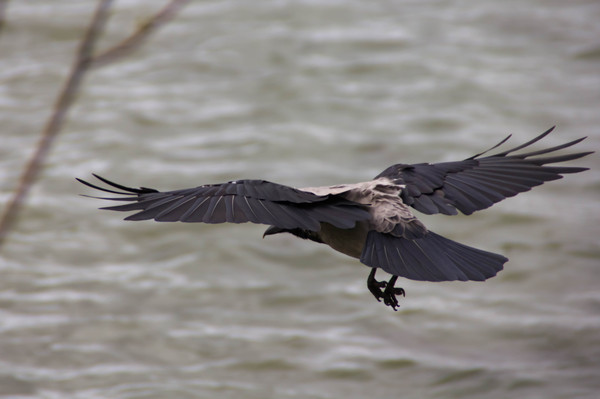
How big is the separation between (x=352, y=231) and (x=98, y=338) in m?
6.36

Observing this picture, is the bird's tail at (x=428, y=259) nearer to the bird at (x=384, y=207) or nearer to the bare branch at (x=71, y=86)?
the bird at (x=384, y=207)

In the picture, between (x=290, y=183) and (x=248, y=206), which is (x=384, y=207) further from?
(x=290, y=183)

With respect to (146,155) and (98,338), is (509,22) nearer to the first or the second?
(146,155)

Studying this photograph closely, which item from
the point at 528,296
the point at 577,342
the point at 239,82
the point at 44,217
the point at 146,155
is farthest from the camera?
the point at 239,82

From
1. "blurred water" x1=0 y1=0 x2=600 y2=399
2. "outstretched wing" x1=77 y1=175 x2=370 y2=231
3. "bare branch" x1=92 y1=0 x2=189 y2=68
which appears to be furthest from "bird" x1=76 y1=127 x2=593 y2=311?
"blurred water" x1=0 y1=0 x2=600 y2=399

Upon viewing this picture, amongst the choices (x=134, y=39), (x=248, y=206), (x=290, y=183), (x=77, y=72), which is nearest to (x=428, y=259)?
(x=248, y=206)

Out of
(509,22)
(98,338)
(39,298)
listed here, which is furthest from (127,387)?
(509,22)

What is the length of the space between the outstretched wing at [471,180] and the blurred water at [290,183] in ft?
16.5

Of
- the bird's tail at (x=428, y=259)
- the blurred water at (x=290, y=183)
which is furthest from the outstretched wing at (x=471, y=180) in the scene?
the blurred water at (x=290, y=183)

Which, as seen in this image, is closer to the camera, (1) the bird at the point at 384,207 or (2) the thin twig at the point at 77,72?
(2) the thin twig at the point at 77,72

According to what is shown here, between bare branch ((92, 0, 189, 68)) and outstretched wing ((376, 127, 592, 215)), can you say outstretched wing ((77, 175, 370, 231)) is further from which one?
bare branch ((92, 0, 189, 68))

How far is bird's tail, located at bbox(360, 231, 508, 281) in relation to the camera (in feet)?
13.1

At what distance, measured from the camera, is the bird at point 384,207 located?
3998 millimetres

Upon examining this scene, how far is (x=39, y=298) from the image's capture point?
10617 mm
